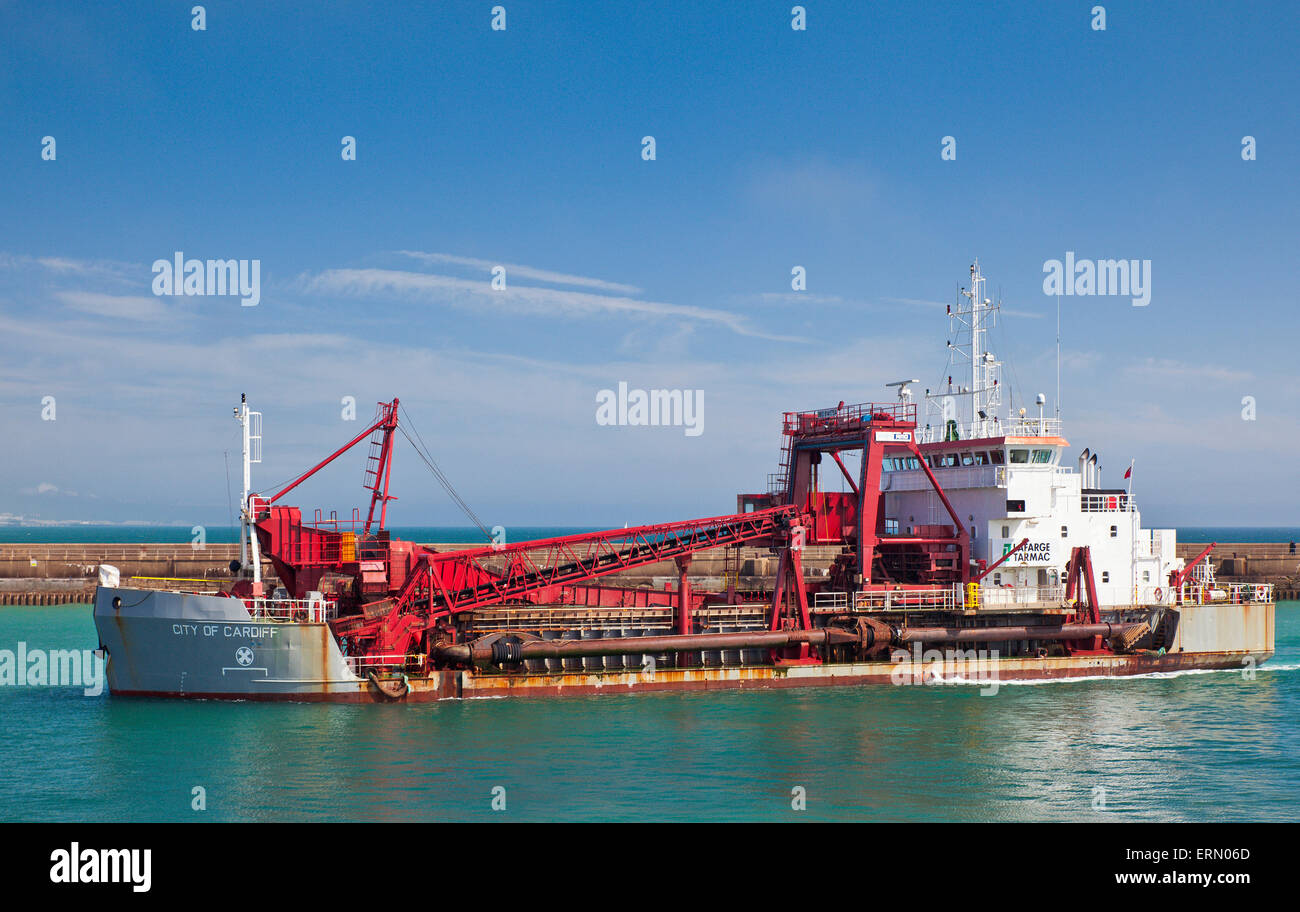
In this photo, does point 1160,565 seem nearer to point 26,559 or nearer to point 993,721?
point 993,721

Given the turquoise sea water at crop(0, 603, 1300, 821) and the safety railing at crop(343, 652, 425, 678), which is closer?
the turquoise sea water at crop(0, 603, 1300, 821)

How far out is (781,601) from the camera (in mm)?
30828

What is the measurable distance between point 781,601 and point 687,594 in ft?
10.5

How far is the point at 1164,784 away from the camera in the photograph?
68.3ft

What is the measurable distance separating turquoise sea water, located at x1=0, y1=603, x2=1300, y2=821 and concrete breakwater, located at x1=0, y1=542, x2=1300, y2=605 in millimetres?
30010

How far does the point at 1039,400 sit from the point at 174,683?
2746 centimetres

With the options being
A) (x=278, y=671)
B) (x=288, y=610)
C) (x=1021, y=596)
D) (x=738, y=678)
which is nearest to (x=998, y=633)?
(x=1021, y=596)

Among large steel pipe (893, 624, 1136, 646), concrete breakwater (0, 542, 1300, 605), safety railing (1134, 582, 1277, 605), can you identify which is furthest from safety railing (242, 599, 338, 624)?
concrete breakwater (0, 542, 1300, 605)

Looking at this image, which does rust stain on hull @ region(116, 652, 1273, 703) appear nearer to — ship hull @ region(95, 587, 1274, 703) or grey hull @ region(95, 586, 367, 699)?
ship hull @ region(95, 587, 1274, 703)

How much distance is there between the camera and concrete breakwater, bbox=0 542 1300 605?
201ft

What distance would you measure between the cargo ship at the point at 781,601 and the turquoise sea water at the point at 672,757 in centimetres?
106
